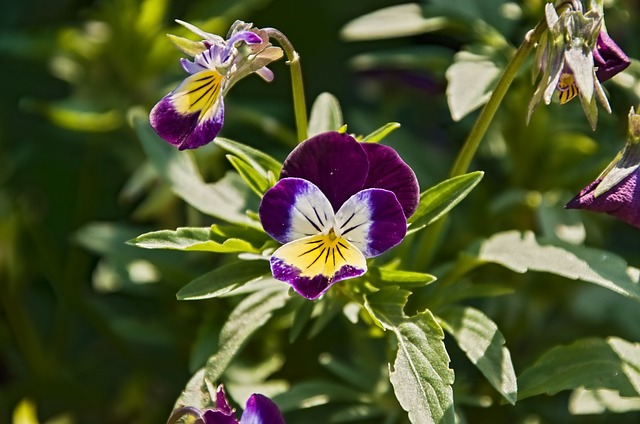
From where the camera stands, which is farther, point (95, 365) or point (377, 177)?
point (95, 365)

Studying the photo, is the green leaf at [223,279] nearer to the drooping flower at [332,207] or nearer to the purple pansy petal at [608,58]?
the drooping flower at [332,207]

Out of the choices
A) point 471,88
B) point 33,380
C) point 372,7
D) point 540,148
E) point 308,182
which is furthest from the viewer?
point 372,7

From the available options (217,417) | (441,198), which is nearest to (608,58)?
(441,198)

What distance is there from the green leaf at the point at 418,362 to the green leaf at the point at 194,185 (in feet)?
0.69

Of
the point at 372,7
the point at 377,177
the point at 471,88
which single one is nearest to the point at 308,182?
the point at 377,177

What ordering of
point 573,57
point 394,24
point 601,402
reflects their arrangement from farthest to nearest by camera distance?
point 394,24
point 601,402
point 573,57

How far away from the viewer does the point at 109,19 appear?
1664 mm

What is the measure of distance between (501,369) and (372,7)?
53.9 inches

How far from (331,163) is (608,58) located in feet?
1.04

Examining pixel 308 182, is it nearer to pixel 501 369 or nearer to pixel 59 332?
pixel 501 369

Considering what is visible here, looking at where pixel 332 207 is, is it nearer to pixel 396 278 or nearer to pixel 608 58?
pixel 396 278

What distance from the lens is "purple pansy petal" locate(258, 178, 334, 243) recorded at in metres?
0.97

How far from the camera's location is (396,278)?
1.07 meters

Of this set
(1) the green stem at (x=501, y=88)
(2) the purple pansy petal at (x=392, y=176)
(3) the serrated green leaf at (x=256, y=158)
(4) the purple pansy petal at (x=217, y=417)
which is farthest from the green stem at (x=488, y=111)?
(4) the purple pansy petal at (x=217, y=417)
